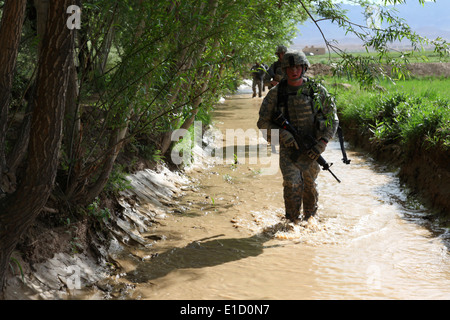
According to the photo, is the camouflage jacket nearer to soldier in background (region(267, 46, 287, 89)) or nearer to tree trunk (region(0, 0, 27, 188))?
tree trunk (region(0, 0, 27, 188))

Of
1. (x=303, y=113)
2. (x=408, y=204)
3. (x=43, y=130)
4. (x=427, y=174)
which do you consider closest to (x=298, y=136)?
(x=303, y=113)

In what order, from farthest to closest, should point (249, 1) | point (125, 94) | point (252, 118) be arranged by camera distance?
point (252, 118), point (249, 1), point (125, 94)

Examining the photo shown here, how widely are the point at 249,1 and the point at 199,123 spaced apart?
4995mm

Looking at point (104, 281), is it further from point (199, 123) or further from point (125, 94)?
point (199, 123)

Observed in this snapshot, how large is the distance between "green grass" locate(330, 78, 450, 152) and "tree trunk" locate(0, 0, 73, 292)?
303 centimetres

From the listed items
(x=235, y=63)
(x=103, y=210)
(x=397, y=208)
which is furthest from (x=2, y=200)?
(x=397, y=208)

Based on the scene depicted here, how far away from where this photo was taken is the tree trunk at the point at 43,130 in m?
3.38

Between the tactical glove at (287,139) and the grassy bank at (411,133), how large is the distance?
2.79 feet

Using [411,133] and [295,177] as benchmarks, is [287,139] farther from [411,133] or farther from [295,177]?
[411,133]

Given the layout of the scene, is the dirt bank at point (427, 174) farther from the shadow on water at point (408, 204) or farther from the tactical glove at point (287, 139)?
the tactical glove at point (287, 139)

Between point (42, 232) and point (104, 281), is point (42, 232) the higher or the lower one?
the higher one

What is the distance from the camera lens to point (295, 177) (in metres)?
6.20

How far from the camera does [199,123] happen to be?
10.8 metres

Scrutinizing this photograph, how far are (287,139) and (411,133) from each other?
3.25 m
